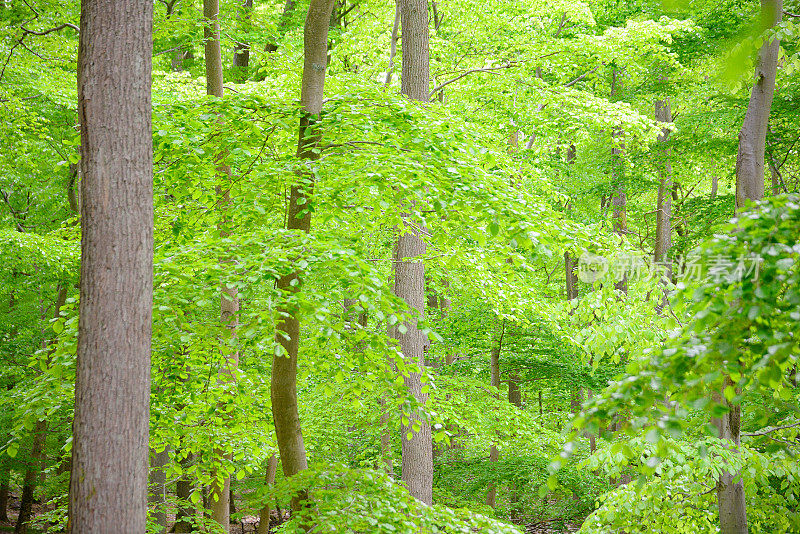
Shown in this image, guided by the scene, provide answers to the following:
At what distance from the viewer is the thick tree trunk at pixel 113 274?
9.64 ft

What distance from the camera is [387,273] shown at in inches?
239

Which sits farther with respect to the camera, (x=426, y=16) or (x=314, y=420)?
(x=314, y=420)

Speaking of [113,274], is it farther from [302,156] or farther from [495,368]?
[495,368]

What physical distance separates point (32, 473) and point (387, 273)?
1218 cm

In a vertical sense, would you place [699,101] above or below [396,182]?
above

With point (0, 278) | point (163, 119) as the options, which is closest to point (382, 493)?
point (163, 119)

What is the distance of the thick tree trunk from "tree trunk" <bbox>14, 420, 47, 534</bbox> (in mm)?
11236

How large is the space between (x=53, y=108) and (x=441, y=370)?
9.18 metres

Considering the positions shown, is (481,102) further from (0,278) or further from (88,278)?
(0,278)

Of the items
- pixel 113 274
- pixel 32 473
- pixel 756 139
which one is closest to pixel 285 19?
pixel 756 139

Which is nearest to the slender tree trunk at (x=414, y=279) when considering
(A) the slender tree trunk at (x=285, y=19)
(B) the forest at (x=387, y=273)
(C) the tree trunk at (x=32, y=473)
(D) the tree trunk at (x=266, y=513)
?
(B) the forest at (x=387, y=273)

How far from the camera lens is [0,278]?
40.6ft

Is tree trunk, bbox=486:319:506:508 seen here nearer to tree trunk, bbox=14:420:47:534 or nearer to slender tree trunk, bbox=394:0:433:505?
slender tree trunk, bbox=394:0:433:505

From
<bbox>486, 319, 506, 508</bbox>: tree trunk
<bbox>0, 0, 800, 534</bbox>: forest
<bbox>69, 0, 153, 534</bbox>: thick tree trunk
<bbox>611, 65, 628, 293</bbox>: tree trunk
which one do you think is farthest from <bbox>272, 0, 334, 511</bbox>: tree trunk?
<bbox>611, 65, 628, 293</bbox>: tree trunk
